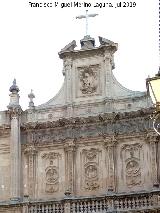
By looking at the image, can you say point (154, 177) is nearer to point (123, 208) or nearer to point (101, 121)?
point (123, 208)

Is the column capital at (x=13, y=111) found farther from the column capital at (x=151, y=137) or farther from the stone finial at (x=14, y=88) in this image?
the column capital at (x=151, y=137)

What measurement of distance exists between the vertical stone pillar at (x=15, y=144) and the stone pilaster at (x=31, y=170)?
1.10ft

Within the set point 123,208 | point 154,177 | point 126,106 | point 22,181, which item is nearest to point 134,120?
point 126,106

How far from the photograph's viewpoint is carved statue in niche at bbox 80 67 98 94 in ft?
65.9

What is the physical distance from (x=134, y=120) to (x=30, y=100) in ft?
14.0

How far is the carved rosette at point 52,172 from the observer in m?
19.0

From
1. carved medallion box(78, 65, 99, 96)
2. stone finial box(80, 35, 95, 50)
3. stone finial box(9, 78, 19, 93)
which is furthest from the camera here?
stone finial box(80, 35, 95, 50)

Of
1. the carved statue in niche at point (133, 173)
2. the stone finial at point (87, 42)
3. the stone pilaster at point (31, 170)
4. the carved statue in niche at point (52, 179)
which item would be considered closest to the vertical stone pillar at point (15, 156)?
the stone pilaster at point (31, 170)

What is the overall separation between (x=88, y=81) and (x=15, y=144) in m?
3.78

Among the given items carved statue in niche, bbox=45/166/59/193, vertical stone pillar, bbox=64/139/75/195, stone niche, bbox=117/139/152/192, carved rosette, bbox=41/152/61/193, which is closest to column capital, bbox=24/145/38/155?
carved rosette, bbox=41/152/61/193

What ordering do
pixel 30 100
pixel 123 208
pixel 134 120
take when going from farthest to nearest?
pixel 30 100
pixel 134 120
pixel 123 208

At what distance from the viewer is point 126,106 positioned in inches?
763

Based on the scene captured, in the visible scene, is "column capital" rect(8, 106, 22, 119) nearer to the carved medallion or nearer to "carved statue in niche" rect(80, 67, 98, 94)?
the carved medallion

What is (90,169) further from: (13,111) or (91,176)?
(13,111)
